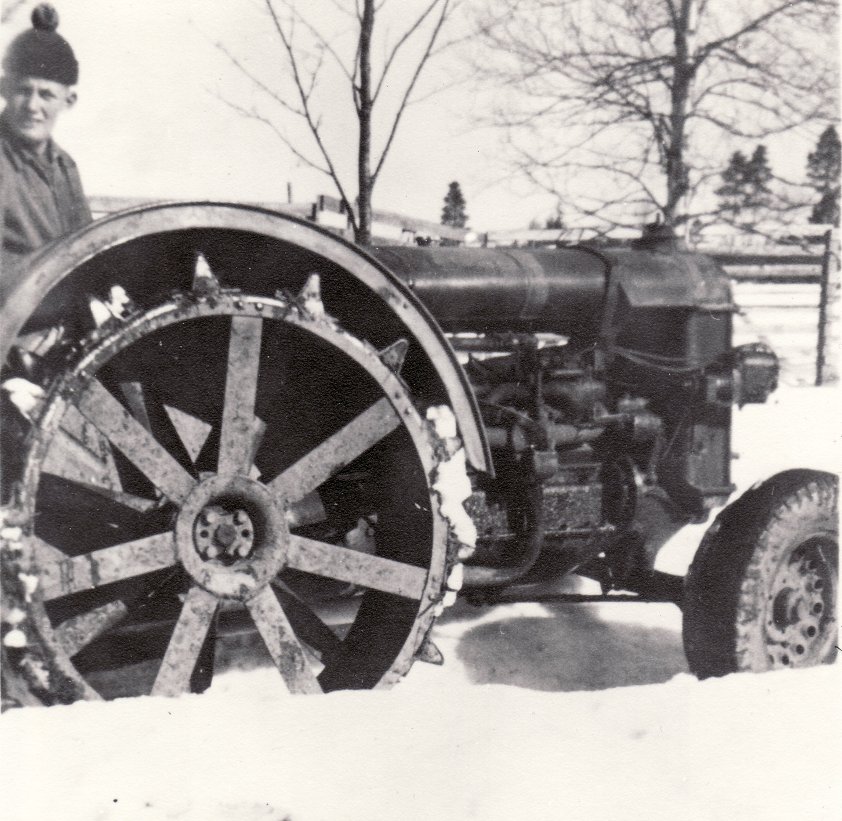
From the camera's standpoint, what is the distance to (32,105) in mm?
3244

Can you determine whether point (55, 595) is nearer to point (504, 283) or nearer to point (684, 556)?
point (504, 283)

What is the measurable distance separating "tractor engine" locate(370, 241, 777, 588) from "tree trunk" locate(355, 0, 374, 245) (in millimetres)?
2017

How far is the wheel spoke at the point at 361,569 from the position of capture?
298 centimetres

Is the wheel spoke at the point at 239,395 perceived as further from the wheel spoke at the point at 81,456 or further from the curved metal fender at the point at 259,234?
the wheel spoke at the point at 81,456

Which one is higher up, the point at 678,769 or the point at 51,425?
the point at 51,425

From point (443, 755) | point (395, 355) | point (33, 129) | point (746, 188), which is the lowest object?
point (443, 755)

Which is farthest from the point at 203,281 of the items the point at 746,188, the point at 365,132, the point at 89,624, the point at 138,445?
the point at 746,188

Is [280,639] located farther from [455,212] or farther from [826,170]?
[826,170]

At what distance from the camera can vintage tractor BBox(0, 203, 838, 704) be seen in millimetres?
2719

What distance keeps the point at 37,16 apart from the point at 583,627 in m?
3.53

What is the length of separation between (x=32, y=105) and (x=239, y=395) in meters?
1.27

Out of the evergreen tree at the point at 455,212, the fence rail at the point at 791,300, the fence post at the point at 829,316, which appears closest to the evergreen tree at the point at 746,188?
the fence rail at the point at 791,300

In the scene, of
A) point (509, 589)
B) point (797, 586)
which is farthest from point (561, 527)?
point (797, 586)

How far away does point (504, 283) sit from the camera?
3877mm
